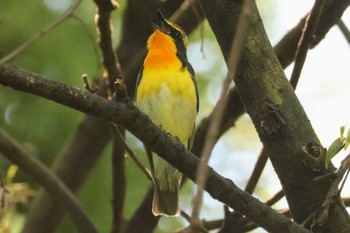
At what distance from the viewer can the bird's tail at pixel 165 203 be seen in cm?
419

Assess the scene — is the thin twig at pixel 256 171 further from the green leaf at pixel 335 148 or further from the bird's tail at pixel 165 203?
the green leaf at pixel 335 148

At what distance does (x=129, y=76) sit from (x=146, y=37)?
0.40 metres

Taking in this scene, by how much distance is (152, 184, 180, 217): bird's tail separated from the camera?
165 inches

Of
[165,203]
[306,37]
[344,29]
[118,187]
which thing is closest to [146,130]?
[306,37]

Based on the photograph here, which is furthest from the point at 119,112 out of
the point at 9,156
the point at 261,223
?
the point at 9,156

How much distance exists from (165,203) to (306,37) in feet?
4.88

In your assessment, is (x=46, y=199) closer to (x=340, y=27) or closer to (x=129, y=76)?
(x=129, y=76)

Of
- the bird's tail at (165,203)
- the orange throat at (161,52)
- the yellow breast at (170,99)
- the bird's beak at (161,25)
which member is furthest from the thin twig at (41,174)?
the bird's beak at (161,25)

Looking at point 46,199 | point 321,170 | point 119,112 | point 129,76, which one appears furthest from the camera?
point 129,76

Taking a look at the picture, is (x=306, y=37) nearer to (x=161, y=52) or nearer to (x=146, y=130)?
(x=146, y=130)

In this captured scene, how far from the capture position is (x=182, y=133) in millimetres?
4867

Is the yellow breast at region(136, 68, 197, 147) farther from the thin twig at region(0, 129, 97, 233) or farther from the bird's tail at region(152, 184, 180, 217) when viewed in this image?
the thin twig at region(0, 129, 97, 233)

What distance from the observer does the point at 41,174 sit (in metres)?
4.12

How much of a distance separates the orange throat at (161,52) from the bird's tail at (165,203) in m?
0.80
